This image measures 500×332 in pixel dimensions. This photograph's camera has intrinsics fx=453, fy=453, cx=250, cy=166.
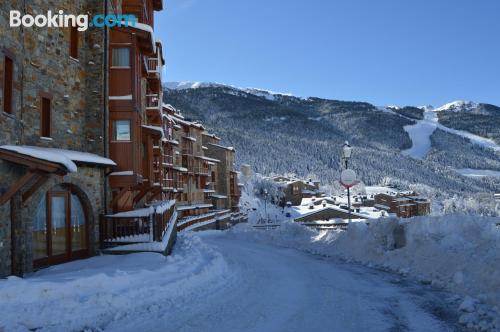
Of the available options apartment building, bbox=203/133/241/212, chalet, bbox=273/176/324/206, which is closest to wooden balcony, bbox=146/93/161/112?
apartment building, bbox=203/133/241/212

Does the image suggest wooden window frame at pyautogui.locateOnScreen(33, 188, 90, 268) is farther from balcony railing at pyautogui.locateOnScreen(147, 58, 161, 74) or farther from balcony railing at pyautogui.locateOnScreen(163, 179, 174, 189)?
balcony railing at pyautogui.locateOnScreen(163, 179, 174, 189)

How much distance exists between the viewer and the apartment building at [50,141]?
12.2 m

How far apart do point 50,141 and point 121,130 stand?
12.8ft

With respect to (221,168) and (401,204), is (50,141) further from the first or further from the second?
(401,204)

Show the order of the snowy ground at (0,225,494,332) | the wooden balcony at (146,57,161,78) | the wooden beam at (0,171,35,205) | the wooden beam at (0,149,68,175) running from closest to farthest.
Answer: the snowy ground at (0,225,494,332) < the wooden beam at (0,171,35,205) < the wooden beam at (0,149,68,175) < the wooden balcony at (146,57,161,78)

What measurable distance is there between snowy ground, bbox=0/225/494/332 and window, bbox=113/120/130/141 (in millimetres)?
6201

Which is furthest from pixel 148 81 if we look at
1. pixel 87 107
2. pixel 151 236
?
pixel 151 236

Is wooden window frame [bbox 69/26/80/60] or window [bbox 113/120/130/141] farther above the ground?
wooden window frame [bbox 69/26/80/60]

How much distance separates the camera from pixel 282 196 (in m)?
142

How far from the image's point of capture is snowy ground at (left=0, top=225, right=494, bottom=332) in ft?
27.2

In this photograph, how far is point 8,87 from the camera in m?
12.7

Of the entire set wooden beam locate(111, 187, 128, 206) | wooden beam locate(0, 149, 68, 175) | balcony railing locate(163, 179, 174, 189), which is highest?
balcony railing locate(163, 179, 174, 189)

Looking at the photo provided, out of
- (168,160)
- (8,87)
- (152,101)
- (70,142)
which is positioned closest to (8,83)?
(8,87)

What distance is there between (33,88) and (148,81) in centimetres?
1547
